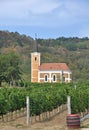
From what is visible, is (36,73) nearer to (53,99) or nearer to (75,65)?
(75,65)

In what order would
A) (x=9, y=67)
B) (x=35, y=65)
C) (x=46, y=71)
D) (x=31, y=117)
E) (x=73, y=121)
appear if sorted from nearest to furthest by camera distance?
(x=73, y=121) < (x=31, y=117) < (x=9, y=67) < (x=35, y=65) < (x=46, y=71)

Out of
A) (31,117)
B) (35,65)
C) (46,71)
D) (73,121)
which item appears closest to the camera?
(73,121)

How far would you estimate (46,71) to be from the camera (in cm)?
11775

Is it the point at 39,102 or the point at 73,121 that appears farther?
the point at 39,102

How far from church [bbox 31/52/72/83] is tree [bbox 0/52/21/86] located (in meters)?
33.7

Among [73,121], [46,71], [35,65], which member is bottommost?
[46,71]

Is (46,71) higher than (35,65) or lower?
lower

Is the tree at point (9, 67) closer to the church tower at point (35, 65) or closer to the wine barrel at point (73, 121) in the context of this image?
the church tower at point (35, 65)

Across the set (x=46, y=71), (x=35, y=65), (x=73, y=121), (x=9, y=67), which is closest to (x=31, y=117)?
(x=73, y=121)

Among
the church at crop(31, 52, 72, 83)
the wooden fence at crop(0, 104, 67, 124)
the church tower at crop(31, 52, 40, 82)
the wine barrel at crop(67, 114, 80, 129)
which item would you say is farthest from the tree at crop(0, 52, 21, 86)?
the wine barrel at crop(67, 114, 80, 129)

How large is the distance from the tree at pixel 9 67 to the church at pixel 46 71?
3374 cm

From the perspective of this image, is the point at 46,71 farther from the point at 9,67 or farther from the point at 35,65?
the point at 9,67

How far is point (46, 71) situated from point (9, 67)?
38.3m

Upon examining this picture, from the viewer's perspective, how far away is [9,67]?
80250 millimetres
